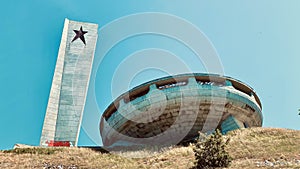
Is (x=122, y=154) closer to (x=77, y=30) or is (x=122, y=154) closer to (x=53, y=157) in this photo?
(x=53, y=157)

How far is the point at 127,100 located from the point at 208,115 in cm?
596

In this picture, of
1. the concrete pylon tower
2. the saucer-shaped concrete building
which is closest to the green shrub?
the saucer-shaped concrete building

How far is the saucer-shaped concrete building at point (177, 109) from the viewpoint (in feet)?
85.3

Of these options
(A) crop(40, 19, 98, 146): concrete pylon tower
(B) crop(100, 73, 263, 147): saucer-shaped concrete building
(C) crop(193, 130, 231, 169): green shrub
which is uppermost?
(A) crop(40, 19, 98, 146): concrete pylon tower

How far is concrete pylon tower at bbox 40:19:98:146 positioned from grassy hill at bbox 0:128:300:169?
12010 millimetres

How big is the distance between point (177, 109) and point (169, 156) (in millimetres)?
6590

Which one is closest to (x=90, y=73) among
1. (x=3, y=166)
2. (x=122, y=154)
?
(x=122, y=154)

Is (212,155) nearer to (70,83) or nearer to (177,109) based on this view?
(177,109)

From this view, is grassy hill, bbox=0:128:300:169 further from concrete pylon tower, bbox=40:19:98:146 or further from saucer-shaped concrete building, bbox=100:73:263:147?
concrete pylon tower, bbox=40:19:98:146

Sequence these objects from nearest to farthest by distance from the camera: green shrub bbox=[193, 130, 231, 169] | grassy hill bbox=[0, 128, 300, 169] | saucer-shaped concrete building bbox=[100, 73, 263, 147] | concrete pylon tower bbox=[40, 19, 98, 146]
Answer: green shrub bbox=[193, 130, 231, 169] → grassy hill bbox=[0, 128, 300, 169] → saucer-shaped concrete building bbox=[100, 73, 263, 147] → concrete pylon tower bbox=[40, 19, 98, 146]

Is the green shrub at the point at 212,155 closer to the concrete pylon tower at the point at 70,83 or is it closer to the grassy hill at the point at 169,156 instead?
the grassy hill at the point at 169,156

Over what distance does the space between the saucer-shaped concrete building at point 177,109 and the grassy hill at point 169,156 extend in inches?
141

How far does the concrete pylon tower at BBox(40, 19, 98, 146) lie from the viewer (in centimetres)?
3409

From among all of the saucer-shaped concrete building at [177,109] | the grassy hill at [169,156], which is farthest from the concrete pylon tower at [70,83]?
the grassy hill at [169,156]
